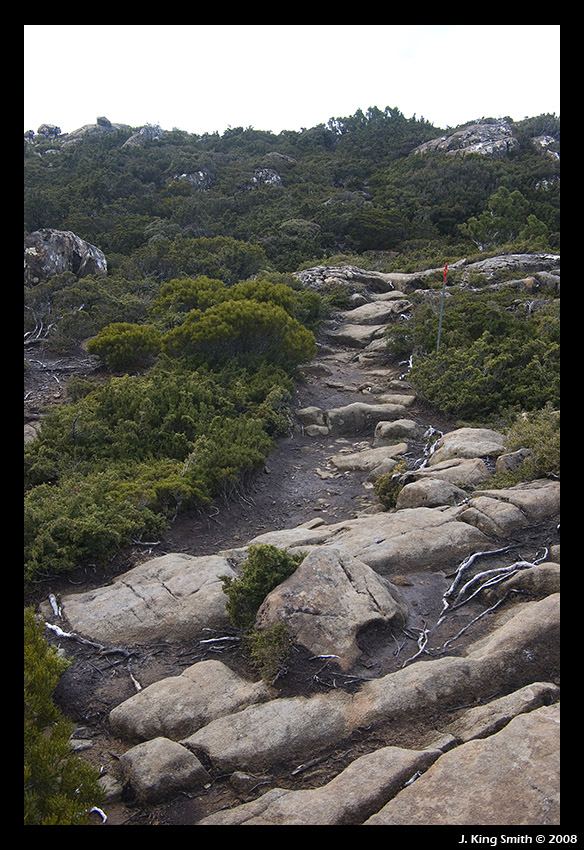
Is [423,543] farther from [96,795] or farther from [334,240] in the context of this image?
[334,240]

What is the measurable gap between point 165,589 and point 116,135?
66806 mm

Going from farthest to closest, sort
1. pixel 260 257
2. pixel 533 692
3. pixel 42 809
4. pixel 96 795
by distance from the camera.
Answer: pixel 260 257, pixel 533 692, pixel 96 795, pixel 42 809

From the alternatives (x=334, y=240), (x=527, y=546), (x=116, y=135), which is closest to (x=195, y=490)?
(x=527, y=546)

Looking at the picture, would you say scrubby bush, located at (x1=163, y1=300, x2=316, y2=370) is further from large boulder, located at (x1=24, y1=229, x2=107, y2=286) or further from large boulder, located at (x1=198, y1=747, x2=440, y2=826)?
large boulder, located at (x1=24, y1=229, x2=107, y2=286)

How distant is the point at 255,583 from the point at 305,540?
1.62 meters

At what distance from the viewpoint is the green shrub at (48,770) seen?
2832mm

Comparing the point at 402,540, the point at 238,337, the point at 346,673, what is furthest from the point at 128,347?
the point at 346,673

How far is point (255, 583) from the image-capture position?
4953mm

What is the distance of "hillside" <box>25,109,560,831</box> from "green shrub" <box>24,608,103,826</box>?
0.42 metres

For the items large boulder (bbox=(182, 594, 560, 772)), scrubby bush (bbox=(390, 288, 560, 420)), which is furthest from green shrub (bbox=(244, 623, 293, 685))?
scrubby bush (bbox=(390, 288, 560, 420))

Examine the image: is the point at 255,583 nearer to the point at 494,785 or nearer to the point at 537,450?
the point at 494,785

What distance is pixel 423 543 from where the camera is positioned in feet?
18.6

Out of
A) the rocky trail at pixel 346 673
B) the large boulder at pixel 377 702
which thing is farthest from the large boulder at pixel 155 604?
the large boulder at pixel 377 702

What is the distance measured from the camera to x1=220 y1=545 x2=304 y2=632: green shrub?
495 centimetres
